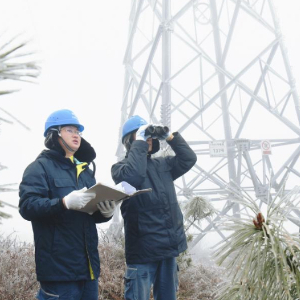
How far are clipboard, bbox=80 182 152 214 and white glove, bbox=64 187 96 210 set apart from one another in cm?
3

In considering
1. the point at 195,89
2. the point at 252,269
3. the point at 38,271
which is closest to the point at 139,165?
the point at 38,271

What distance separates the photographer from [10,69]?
1354 millimetres

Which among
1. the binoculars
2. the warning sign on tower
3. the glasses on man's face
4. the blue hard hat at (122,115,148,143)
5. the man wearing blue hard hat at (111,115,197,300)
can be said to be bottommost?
the man wearing blue hard hat at (111,115,197,300)

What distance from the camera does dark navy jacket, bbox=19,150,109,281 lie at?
2.05m

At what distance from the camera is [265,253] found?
42.3 inches

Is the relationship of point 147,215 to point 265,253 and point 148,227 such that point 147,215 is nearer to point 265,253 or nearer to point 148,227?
point 148,227

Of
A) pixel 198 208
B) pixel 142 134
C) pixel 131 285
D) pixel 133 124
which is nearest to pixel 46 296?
pixel 131 285

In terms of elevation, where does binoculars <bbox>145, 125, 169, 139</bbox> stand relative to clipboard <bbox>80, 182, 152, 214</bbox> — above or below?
above

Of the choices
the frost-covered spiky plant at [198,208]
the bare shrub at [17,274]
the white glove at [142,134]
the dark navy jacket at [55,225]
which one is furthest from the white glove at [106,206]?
the frost-covered spiky plant at [198,208]

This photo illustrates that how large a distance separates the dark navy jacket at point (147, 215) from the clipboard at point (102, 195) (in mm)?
495

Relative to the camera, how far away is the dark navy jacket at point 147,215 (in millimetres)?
2611

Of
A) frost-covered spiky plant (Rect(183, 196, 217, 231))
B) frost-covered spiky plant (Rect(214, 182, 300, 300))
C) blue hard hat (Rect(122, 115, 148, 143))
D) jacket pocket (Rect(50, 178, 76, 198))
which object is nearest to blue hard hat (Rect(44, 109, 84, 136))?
jacket pocket (Rect(50, 178, 76, 198))

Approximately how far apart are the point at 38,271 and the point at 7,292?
4.43 ft

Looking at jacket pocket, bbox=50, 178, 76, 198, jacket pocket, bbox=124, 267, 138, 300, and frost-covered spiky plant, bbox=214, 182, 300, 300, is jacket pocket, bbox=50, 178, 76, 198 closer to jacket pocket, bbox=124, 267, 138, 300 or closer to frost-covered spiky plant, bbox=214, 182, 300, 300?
jacket pocket, bbox=124, 267, 138, 300
